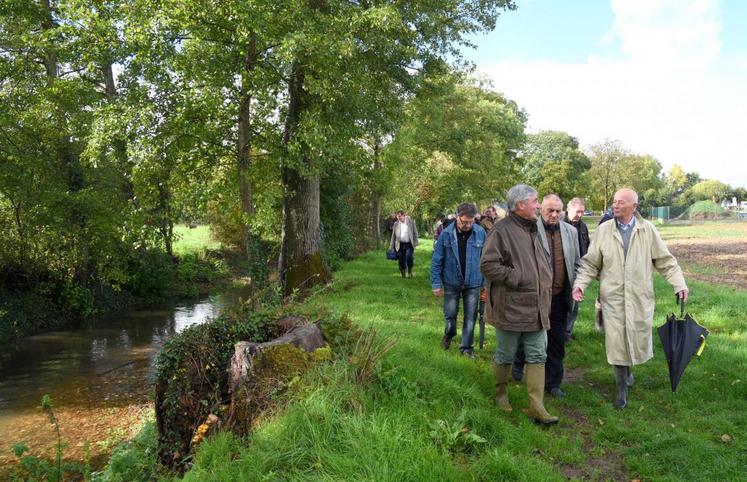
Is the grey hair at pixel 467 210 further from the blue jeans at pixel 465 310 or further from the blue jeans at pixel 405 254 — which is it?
the blue jeans at pixel 405 254

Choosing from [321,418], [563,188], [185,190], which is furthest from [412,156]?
[563,188]

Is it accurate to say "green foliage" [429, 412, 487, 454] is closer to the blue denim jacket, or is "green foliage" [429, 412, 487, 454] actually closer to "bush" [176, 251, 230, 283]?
the blue denim jacket

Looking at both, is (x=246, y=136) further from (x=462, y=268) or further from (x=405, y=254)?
(x=462, y=268)

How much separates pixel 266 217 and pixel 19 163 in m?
7.70

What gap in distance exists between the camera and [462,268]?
708 centimetres

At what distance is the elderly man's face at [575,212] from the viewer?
7.31 metres

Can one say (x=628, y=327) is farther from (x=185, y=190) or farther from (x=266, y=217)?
(x=185, y=190)

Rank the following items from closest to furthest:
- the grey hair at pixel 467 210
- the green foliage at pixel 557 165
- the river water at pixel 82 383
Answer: the grey hair at pixel 467 210 → the river water at pixel 82 383 → the green foliage at pixel 557 165

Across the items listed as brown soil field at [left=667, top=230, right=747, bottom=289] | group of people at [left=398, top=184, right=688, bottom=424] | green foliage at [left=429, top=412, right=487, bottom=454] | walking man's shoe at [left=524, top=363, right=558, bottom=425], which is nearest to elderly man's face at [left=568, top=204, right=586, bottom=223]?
group of people at [left=398, top=184, right=688, bottom=424]

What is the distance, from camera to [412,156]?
26875 millimetres

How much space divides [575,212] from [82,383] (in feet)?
32.4

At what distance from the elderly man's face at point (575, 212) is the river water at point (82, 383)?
5.92 meters

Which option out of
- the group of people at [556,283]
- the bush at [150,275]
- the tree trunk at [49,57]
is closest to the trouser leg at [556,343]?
the group of people at [556,283]

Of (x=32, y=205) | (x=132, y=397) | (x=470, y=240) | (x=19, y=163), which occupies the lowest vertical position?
(x=132, y=397)
